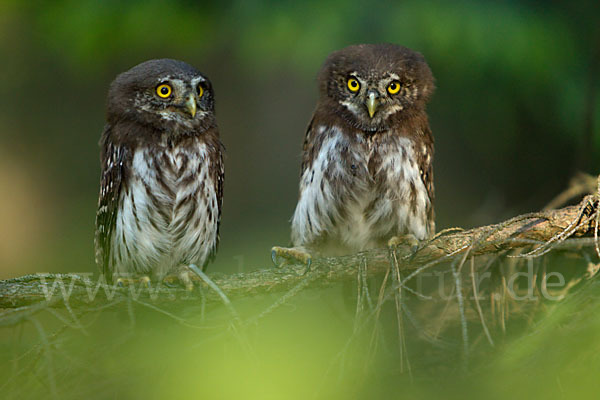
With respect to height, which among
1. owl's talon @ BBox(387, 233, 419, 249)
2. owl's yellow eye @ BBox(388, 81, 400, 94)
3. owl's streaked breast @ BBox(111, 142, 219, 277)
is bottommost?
owl's talon @ BBox(387, 233, 419, 249)

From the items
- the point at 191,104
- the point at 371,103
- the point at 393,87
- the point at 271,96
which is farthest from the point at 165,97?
the point at 271,96

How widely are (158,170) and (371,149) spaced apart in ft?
3.05

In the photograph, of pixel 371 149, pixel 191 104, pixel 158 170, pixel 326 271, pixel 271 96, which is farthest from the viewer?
pixel 271 96

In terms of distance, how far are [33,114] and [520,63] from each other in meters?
3.32

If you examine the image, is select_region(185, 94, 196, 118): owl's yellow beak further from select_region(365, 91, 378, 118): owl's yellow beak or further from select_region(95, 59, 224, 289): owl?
select_region(365, 91, 378, 118): owl's yellow beak

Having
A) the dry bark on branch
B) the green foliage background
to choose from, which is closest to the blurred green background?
the green foliage background

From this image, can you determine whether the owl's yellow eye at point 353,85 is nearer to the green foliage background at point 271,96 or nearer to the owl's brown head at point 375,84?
the owl's brown head at point 375,84

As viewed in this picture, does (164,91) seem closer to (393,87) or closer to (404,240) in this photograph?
(393,87)

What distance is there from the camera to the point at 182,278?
8.73ft

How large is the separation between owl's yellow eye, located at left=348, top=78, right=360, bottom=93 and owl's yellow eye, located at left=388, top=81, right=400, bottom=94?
0.45 ft

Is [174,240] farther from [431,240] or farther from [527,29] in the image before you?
[527,29]

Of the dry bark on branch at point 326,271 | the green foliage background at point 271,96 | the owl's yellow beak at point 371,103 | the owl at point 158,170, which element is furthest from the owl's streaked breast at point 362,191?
the green foliage background at point 271,96

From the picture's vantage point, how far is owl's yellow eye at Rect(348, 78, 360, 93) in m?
2.89

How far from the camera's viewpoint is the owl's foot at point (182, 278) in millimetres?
2607
